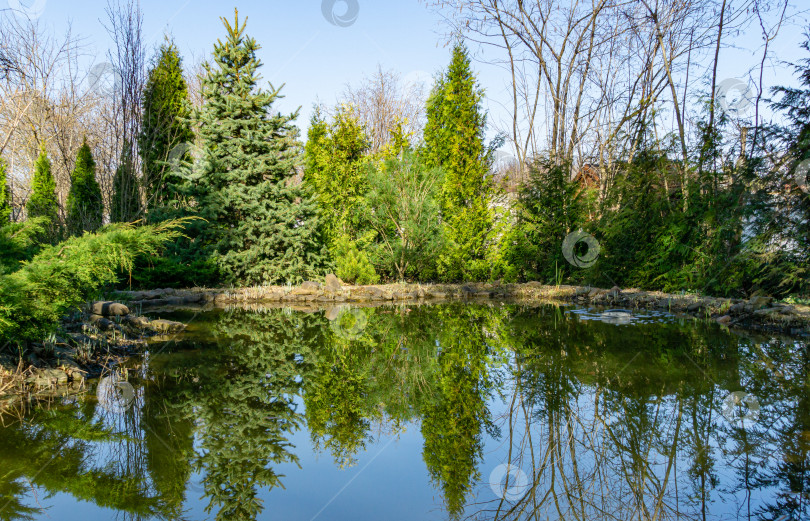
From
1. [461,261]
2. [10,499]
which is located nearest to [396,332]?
[10,499]

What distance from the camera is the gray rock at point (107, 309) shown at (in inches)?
258

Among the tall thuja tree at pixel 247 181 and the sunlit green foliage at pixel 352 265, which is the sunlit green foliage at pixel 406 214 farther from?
the tall thuja tree at pixel 247 181

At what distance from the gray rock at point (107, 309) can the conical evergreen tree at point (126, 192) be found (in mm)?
6167

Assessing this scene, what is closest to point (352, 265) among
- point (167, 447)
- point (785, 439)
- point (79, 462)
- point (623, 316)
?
point (623, 316)

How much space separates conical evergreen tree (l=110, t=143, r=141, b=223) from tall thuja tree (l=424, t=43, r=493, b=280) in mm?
7821

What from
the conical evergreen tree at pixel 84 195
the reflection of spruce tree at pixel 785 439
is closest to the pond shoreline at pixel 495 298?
the reflection of spruce tree at pixel 785 439

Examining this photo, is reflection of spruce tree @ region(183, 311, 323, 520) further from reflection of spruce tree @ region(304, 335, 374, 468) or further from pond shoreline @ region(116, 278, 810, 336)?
pond shoreline @ region(116, 278, 810, 336)

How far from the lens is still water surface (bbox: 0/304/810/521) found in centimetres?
231

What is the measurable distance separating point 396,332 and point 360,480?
403 centimetres

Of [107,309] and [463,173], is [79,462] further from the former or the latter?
[463,173]

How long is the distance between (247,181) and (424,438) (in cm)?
968

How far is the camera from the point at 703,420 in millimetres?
3268

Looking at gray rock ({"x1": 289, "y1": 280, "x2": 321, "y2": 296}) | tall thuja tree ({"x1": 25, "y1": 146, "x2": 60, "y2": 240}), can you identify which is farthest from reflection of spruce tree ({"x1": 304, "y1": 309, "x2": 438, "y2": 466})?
tall thuja tree ({"x1": 25, "y1": 146, "x2": 60, "y2": 240})

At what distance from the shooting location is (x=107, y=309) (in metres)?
6.68
